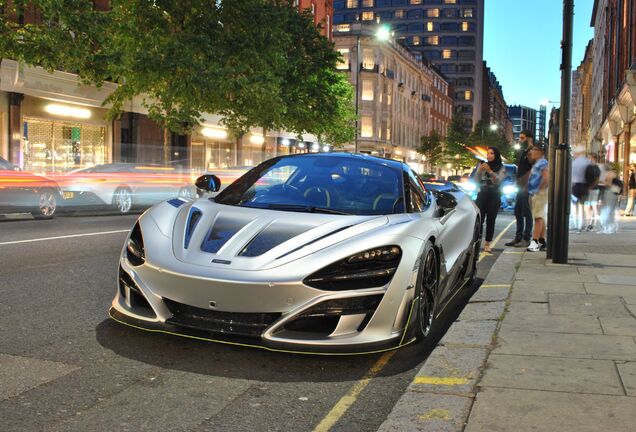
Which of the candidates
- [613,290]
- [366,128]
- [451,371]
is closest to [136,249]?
[451,371]

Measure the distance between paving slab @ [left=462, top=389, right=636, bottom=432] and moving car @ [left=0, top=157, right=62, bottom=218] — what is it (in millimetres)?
14308

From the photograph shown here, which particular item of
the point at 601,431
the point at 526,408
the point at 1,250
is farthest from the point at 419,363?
the point at 1,250

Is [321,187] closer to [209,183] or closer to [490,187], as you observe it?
[209,183]

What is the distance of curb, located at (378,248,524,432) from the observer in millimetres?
3270

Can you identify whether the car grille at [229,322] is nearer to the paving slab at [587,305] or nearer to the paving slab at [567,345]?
the paving slab at [567,345]

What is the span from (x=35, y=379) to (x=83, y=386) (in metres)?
0.30

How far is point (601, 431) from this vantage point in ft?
10.1

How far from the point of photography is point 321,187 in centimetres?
557

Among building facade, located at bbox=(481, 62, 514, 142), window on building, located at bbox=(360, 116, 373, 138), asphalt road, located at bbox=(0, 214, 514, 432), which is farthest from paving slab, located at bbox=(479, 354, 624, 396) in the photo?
building facade, located at bbox=(481, 62, 514, 142)

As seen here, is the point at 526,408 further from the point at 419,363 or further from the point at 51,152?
the point at 51,152

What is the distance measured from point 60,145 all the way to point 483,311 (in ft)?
80.2

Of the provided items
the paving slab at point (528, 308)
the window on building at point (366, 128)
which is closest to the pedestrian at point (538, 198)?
the paving slab at point (528, 308)

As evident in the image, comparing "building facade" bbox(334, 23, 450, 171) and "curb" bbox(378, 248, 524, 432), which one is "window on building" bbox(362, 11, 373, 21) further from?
"curb" bbox(378, 248, 524, 432)

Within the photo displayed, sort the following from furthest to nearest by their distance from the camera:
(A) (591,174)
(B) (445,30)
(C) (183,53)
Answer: (B) (445,30) → (C) (183,53) → (A) (591,174)
